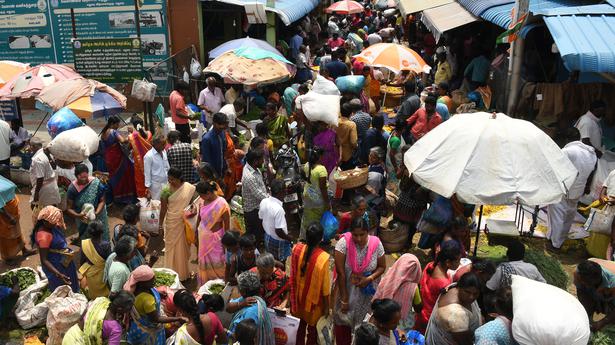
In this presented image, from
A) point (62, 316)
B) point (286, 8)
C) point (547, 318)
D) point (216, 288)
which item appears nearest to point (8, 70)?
point (286, 8)

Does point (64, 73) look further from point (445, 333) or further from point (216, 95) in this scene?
point (445, 333)

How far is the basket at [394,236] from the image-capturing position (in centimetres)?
734

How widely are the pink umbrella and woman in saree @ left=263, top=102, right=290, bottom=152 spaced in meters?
3.53

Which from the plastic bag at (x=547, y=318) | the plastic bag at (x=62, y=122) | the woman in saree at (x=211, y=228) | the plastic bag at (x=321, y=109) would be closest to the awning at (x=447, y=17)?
the plastic bag at (x=321, y=109)

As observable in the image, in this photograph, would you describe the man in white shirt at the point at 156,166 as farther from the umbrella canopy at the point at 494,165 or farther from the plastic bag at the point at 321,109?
the umbrella canopy at the point at 494,165

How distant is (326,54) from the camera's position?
15609mm

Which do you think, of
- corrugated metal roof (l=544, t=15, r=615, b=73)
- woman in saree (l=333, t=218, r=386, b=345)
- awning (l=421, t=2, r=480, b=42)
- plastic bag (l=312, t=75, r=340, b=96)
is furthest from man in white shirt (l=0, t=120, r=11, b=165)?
awning (l=421, t=2, r=480, b=42)

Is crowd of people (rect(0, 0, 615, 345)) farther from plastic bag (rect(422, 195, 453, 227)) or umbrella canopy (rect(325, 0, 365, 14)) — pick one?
umbrella canopy (rect(325, 0, 365, 14))

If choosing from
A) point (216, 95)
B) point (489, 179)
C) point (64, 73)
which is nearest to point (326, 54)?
point (216, 95)

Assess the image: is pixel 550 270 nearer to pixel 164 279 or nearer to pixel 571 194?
pixel 571 194

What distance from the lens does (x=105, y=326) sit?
426cm

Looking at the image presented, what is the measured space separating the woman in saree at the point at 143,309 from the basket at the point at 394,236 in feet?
11.2

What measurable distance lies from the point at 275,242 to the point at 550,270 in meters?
2.86

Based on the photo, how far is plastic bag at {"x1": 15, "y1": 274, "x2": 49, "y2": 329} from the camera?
5.89m
